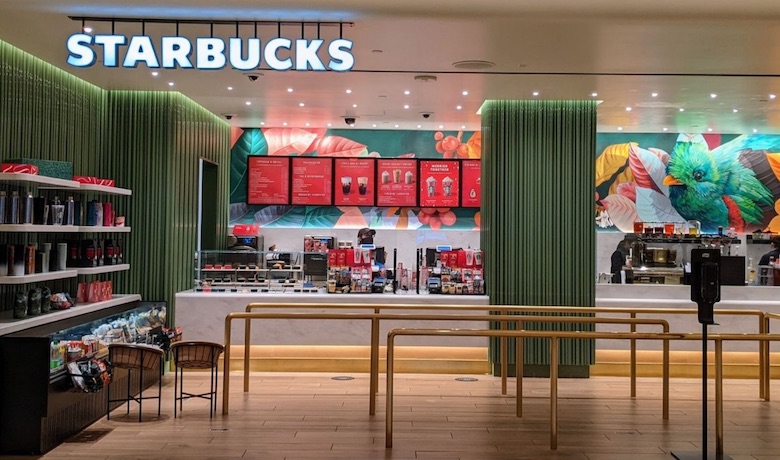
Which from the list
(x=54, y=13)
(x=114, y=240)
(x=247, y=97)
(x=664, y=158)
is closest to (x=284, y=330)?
(x=114, y=240)

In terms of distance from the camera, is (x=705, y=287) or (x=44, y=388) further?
(x=44, y=388)

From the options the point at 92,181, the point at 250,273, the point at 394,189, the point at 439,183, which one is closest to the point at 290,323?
the point at 250,273

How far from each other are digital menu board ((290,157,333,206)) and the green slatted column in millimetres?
3369

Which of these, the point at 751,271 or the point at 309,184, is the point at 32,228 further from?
the point at 751,271

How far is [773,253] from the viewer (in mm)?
11000

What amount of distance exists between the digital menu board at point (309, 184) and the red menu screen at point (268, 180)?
0.12 metres

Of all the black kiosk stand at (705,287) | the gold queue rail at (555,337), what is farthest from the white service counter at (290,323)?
the black kiosk stand at (705,287)

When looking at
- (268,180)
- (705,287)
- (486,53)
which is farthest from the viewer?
(268,180)

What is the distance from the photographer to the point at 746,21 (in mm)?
5586

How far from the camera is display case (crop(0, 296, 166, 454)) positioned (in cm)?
552

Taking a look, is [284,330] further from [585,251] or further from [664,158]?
[664,158]

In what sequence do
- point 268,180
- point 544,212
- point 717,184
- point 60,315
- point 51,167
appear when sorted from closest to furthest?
point 60,315 < point 51,167 < point 544,212 < point 268,180 < point 717,184

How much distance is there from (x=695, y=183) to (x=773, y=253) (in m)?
1.56

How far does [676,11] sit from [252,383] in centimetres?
545
